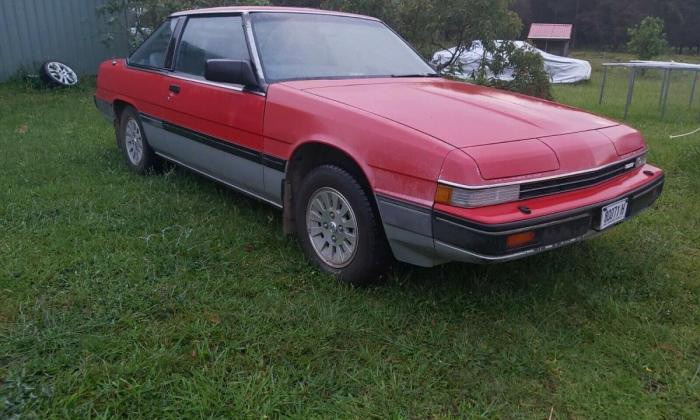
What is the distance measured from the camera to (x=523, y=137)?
282 centimetres

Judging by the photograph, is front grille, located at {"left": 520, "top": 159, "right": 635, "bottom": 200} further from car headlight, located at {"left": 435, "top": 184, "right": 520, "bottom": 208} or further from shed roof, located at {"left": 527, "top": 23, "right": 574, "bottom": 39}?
shed roof, located at {"left": 527, "top": 23, "right": 574, "bottom": 39}

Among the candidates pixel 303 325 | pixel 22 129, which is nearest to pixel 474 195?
pixel 303 325

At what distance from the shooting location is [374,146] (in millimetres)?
2916

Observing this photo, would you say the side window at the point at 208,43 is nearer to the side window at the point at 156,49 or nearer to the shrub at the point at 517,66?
the side window at the point at 156,49

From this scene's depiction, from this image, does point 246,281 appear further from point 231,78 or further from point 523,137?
point 523,137

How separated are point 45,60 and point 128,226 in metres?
9.12

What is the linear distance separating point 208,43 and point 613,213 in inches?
122

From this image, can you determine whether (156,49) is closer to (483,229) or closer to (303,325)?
(303,325)

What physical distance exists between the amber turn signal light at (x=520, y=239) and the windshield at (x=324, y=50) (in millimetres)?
1780

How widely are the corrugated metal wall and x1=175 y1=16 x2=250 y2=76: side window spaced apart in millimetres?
8001

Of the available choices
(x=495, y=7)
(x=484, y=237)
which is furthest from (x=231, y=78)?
(x=495, y=7)

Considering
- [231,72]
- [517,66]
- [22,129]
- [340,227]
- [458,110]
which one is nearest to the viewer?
[458,110]

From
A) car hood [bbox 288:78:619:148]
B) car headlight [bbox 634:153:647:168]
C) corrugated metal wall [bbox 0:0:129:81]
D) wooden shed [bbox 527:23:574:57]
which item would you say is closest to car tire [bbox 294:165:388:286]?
car hood [bbox 288:78:619:148]

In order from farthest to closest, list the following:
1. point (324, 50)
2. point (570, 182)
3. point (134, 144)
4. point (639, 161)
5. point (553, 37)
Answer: point (553, 37) → point (134, 144) → point (324, 50) → point (639, 161) → point (570, 182)
